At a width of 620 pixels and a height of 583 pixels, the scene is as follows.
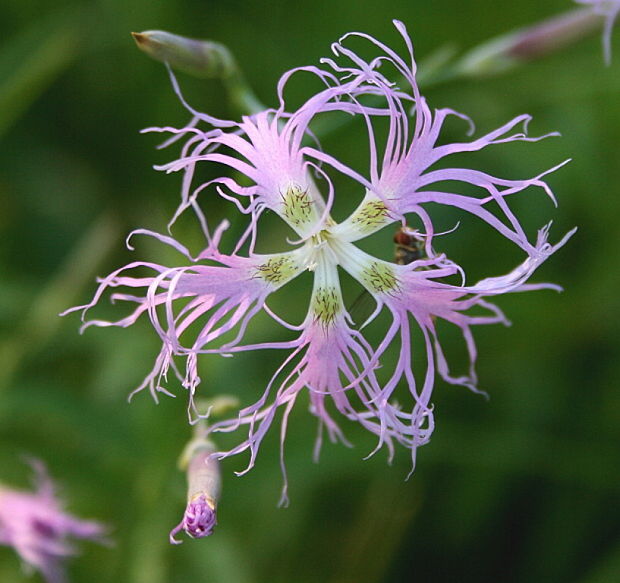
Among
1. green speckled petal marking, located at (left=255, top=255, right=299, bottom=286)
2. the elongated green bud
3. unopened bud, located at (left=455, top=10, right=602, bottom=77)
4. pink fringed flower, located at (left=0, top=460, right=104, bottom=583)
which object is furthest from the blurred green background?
green speckled petal marking, located at (left=255, top=255, right=299, bottom=286)

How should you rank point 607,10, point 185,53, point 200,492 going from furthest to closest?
point 607,10 → point 185,53 → point 200,492

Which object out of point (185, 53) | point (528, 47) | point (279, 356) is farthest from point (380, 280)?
point (279, 356)

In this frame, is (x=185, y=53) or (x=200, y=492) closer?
(x=200, y=492)

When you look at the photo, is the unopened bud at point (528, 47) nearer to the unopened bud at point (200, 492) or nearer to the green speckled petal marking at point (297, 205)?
the green speckled petal marking at point (297, 205)

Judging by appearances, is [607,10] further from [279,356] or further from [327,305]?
[279,356]

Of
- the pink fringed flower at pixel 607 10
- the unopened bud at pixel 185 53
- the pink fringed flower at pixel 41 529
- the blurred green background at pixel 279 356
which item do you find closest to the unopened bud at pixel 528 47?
the pink fringed flower at pixel 607 10

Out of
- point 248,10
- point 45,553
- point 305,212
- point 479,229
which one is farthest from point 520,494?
point 248,10
